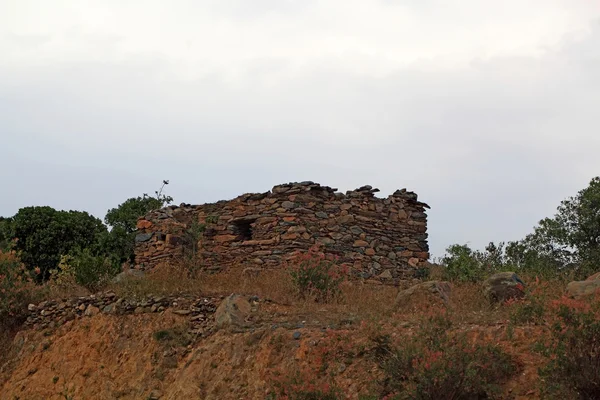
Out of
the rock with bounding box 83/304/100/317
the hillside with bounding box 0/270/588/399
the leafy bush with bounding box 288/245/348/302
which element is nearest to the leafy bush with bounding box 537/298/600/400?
the hillside with bounding box 0/270/588/399

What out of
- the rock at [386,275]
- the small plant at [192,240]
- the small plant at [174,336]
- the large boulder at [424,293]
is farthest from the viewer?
the small plant at [192,240]

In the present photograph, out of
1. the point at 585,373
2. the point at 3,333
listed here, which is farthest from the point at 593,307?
the point at 3,333

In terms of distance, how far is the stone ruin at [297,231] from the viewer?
1427cm

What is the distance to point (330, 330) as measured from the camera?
27.3 ft

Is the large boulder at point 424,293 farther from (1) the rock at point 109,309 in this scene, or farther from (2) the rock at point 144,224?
(2) the rock at point 144,224

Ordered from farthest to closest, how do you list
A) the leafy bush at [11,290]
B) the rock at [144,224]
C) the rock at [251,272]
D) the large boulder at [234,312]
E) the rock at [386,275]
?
1. the rock at [144,224]
2. the rock at [386,275]
3. the rock at [251,272]
4. the leafy bush at [11,290]
5. the large boulder at [234,312]

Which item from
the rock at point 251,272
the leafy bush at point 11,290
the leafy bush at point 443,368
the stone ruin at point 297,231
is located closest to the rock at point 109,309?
the leafy bush at point 11,290

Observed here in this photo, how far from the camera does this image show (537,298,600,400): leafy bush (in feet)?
20.1

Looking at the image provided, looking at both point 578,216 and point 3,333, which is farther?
point 578,216

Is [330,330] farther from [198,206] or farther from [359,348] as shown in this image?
[198,206]

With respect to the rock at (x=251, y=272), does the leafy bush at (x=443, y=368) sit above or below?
below

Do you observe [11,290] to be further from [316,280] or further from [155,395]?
[316,280]

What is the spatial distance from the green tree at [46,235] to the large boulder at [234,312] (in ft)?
41.2

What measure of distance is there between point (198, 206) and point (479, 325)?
9.26m
